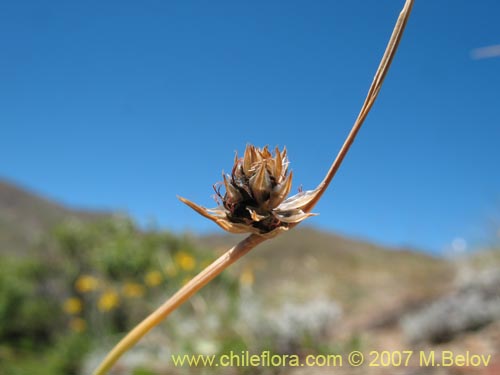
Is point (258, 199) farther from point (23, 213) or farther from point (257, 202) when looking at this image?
point (23, 213)

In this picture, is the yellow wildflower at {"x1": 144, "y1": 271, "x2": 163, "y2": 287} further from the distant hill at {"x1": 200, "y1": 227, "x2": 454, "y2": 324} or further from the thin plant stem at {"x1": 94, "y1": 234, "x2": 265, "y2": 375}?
the thin plant stem at {"x1": 94, "y1": 234, "x2": 265, "y2": 375}

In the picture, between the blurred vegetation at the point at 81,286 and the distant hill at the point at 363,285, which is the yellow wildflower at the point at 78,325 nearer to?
the blurred vegetation at the point at 81,286

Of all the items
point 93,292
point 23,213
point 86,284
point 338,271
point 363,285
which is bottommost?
point 363,285

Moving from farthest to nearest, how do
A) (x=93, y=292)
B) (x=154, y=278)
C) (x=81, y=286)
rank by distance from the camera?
(x=93, y=292) < (x=81, y=286) < (x=154, y=278)

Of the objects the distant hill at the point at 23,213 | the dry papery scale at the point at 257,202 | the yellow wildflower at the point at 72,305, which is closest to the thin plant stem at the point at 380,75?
the dry papery scale at the point at 257,202

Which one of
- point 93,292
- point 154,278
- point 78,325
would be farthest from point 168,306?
point 93,292

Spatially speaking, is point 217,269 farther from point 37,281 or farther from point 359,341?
point 37,281

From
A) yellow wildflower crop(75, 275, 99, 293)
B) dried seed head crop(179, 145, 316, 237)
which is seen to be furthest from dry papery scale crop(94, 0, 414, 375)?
yellow wildflower crop(75, 275, 99, 293)
